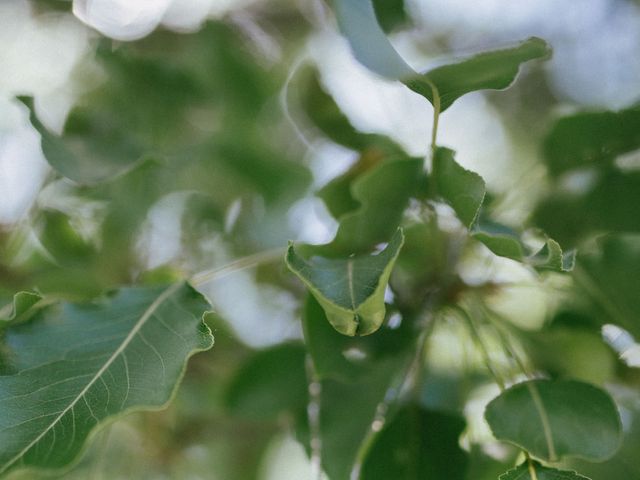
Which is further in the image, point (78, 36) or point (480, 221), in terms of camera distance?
point (78, 36)

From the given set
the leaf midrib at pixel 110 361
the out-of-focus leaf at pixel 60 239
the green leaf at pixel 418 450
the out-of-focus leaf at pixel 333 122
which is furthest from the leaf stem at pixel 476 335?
the out-of-focus leaf at pixel 60 239

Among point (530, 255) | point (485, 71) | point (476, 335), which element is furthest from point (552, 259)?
point (476, 335)

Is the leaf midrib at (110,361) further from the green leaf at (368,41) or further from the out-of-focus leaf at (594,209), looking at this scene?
the out-of-focus leaf at (594,209)

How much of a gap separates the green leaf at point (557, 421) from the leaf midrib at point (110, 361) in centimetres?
25

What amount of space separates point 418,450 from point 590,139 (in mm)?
324

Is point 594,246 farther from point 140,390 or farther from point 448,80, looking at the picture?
point 140,390

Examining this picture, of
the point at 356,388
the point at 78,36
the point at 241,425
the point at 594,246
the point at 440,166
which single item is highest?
the point at 440,166

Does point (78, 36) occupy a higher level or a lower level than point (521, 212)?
lower

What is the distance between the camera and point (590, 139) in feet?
2.31

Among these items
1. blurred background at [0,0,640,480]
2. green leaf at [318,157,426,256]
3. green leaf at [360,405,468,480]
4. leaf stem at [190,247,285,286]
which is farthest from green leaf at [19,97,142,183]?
green leaf at [360,405,468,480]

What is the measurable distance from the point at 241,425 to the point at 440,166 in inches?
27.9

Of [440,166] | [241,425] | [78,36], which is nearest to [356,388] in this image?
[440,166]

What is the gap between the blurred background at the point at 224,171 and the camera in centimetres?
77

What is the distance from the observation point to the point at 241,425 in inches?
44.8
